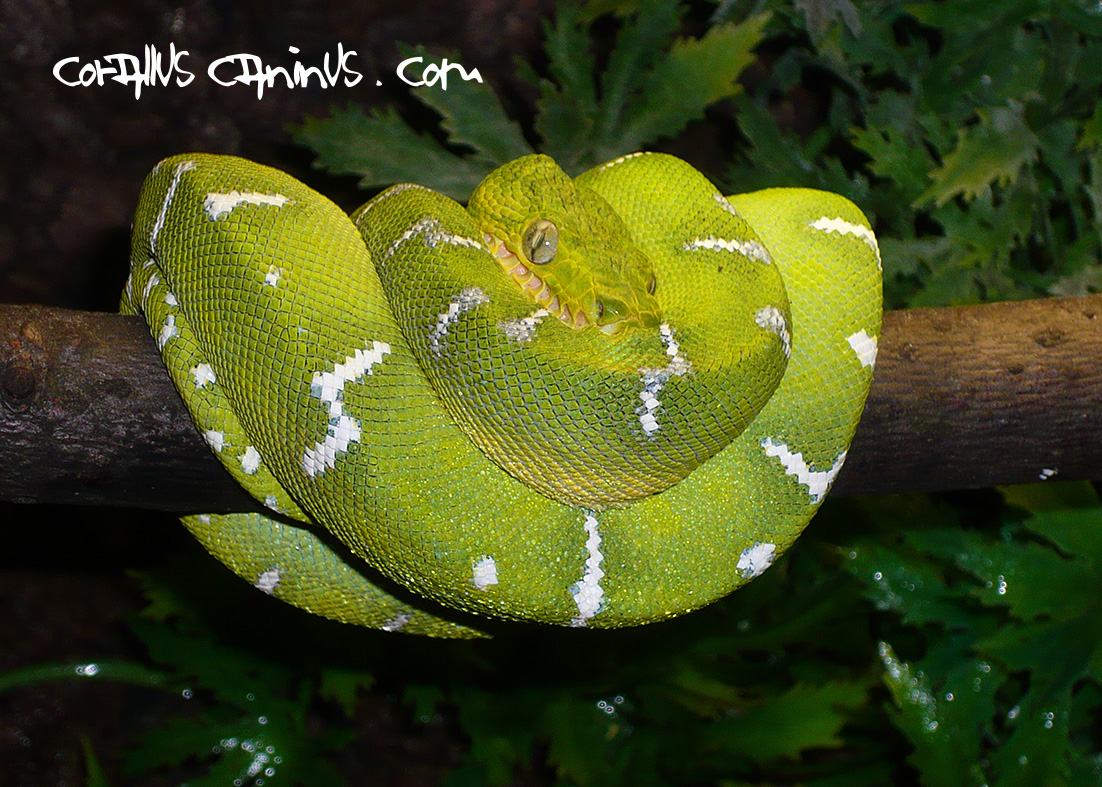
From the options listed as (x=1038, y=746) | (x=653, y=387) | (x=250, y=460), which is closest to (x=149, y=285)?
(x=250, y=460)

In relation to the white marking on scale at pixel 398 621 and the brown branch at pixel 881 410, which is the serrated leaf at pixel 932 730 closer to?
the brown branch at pixel 881 410

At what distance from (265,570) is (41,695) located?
9.91 feet

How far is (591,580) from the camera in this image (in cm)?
146

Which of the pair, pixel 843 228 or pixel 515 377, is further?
pixel 843 228

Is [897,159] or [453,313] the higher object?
[453,313]

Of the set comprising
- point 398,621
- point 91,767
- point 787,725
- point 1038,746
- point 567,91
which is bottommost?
point 91,767

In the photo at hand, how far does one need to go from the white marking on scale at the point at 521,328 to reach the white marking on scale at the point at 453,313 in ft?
0.21

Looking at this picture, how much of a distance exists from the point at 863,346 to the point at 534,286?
67cm

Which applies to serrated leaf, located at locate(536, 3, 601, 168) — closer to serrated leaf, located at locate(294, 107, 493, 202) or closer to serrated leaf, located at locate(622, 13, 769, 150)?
serrated leaf, located at locate(622, 13, 769, 150)

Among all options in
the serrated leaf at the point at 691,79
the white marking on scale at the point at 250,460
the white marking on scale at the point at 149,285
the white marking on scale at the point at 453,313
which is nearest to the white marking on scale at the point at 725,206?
the white marking on scale at the point at 453,313

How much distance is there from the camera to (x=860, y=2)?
3230mm

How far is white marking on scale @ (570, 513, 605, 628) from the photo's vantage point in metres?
1.46

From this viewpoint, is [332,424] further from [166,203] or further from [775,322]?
[775,322]

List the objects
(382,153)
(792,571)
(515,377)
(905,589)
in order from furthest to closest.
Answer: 1. (792,571)
2. (905,589)
3. (382,153)
4. (515,377)
